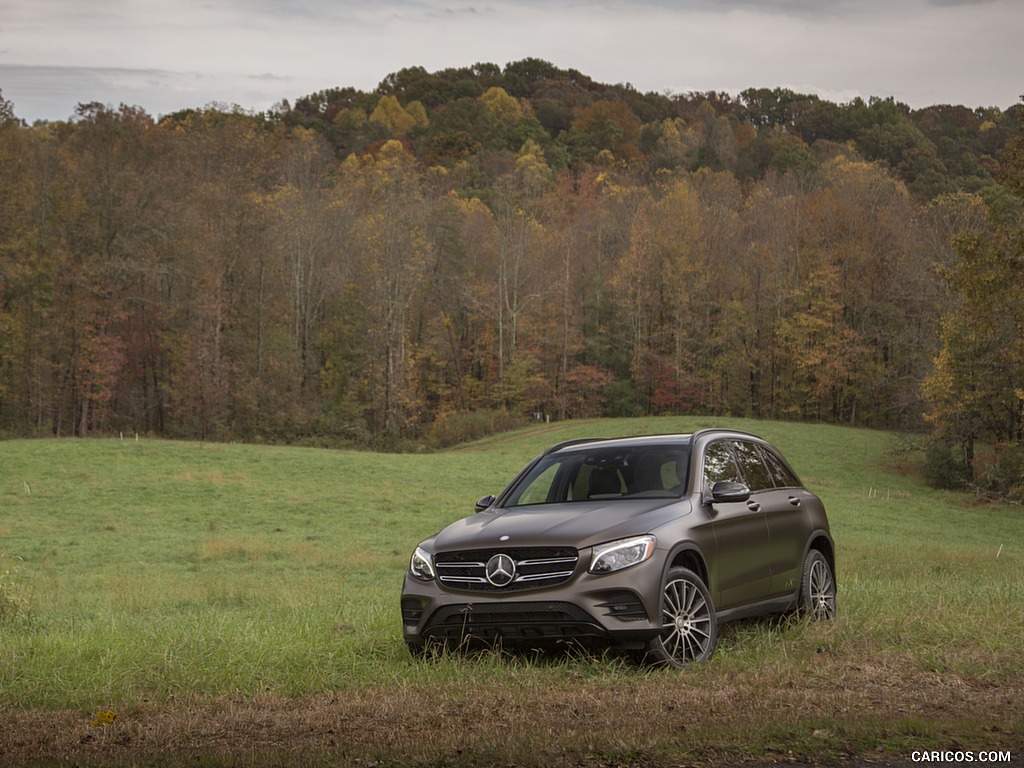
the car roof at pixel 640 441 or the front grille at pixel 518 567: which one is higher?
the car roof at pixel 640 441

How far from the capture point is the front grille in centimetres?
815

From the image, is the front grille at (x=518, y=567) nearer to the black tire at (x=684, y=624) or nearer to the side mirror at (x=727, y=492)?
the black tire at (x=684, y=624)

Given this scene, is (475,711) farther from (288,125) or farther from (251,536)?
(288,125)

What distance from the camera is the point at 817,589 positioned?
1080cm

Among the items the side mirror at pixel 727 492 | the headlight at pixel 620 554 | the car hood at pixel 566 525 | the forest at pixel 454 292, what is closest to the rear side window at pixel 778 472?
the side mirror at pixel 727 492

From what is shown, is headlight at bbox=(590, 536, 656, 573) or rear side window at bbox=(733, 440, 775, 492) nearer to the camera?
headlight at bbox=(590, 536, 656, 573)

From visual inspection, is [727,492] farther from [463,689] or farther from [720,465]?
[463,689]

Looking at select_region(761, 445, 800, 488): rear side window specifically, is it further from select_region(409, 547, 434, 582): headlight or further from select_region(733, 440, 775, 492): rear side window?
select_region(409, 547, 434, 582): headlight

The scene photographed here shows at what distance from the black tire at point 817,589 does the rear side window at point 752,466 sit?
862 millimetres

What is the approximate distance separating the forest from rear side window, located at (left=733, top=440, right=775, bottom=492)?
2188 cm

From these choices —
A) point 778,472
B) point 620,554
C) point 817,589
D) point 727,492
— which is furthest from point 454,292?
point 620,554

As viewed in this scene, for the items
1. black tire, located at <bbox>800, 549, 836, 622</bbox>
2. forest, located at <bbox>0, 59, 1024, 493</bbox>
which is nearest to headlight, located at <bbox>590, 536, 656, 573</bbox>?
black tire, located at <bbox>800, 549, 836, 622</bbox>

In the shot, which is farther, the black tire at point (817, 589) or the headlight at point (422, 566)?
the black tire at point (817, 589)

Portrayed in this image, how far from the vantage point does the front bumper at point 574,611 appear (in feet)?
26.2
